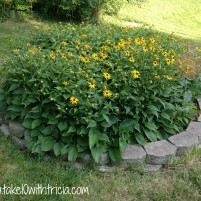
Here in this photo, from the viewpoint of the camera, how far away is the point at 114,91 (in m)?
3.19

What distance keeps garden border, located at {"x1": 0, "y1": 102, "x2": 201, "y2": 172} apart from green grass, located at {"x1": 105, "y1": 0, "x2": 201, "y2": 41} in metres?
5.68

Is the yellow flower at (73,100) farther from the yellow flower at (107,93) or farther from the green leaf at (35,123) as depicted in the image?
the green leaf at (35,123)

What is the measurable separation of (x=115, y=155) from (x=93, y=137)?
0.28 m

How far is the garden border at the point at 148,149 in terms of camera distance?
301cm

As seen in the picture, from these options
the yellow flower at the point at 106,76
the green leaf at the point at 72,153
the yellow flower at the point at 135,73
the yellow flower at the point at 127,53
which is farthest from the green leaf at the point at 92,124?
the yellow flower at the point at 127,53

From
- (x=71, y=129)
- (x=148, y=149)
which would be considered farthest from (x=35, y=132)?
(x=148, y=149)

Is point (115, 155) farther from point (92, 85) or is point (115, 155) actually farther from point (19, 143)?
point (19, 143)

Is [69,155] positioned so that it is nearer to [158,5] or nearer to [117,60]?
[117,60]

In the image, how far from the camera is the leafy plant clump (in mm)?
2961

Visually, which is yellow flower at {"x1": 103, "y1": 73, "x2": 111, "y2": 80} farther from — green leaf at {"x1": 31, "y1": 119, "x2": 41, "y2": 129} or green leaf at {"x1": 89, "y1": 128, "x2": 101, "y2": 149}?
green leaf at {"x1": 31, "y1": 119, "x2": 41, "y2": 129}

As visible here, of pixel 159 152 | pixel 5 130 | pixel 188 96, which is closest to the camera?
pixel 159 152

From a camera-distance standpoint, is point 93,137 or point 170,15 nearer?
point 93,137

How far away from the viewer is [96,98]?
2.96 metres

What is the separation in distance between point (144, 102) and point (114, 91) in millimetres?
321
